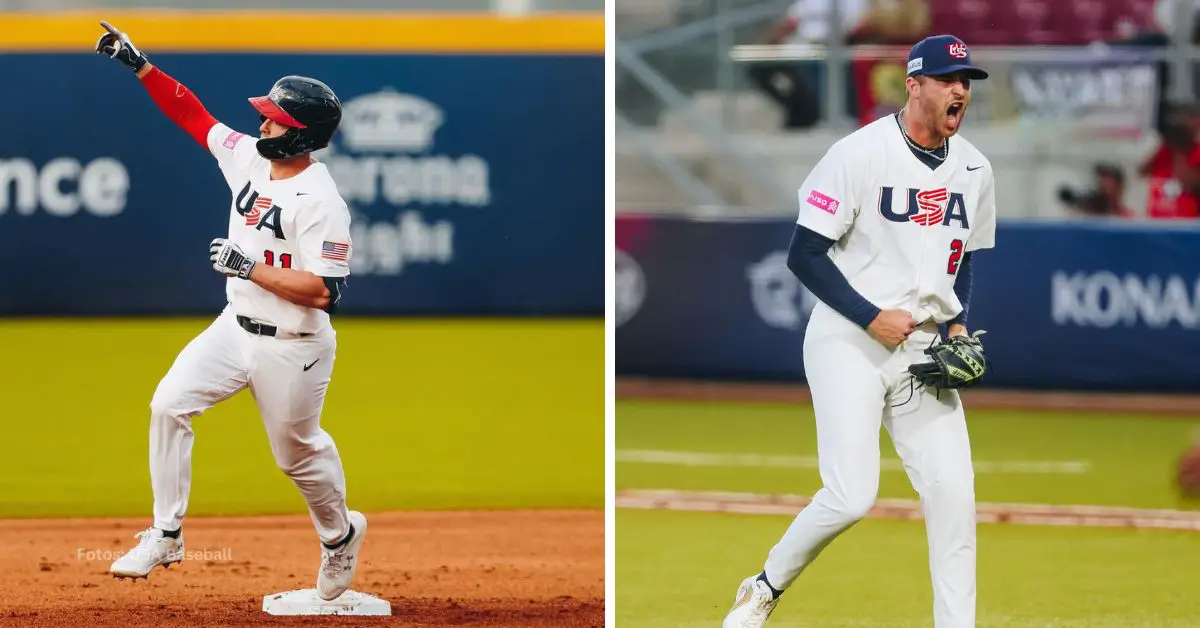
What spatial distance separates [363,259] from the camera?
11.6 metres

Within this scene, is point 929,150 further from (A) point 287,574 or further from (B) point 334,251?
(A) point 287,574

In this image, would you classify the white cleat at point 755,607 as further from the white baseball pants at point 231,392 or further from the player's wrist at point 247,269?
the player's wrist at point 247,269

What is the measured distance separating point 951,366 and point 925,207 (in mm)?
464

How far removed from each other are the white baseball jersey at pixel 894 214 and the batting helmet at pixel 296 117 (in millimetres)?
1453

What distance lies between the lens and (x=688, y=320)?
12.4 m

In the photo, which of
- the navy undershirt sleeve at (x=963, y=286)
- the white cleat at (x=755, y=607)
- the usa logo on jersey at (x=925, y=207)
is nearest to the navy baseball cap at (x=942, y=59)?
the usa logo on jersey at (x=925, y=207)

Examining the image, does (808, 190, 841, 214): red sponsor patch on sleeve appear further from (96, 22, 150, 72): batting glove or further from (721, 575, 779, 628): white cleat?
(96, 22, 150, 72): batting glove

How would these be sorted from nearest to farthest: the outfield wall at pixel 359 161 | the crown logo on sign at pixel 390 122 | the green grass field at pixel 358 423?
1. the green grass field at pixel 358 423
2. the outfield wall at pixel 359 161
3. the crown logo on sign at pixel 390 122

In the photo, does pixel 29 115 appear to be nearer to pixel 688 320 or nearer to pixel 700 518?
pixel 688 320

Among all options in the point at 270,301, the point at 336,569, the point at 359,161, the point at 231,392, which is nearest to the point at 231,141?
the point at 270,301

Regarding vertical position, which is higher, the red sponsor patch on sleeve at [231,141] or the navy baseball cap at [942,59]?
the navy baseball cap at [942,59]

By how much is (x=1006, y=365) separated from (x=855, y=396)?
754 centimetres

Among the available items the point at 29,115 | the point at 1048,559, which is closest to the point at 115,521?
the point at 1048,559

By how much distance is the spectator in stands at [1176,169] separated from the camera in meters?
13.0
